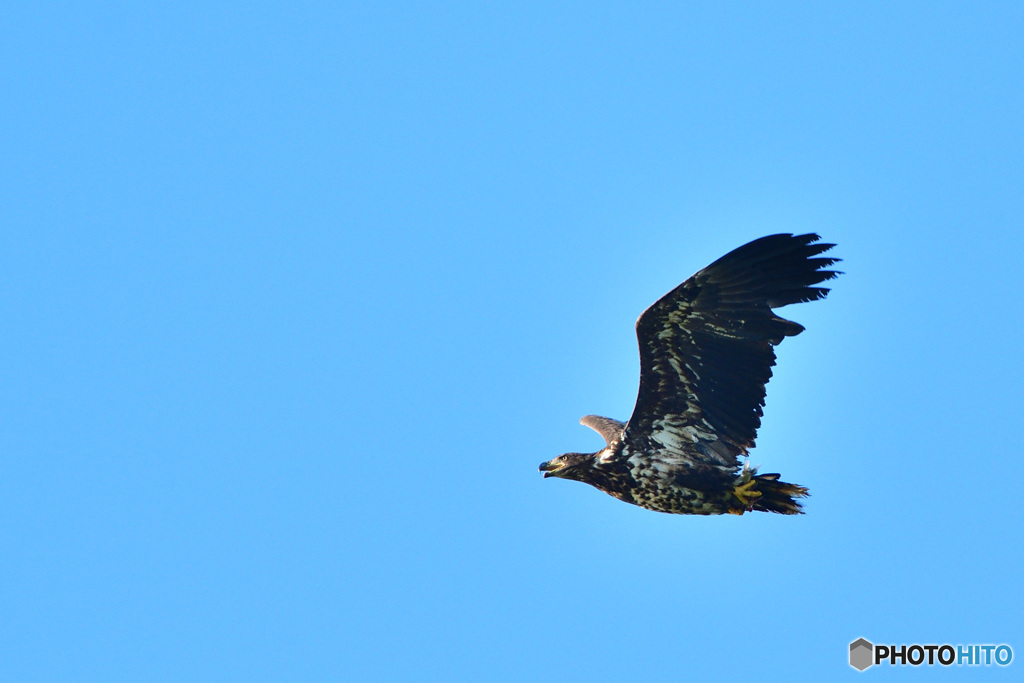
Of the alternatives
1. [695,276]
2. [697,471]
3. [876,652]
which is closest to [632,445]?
[697,471]

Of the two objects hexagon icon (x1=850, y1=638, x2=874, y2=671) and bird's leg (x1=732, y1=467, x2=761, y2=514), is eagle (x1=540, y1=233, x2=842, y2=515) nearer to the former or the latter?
bird's leg (x1=732, y1=467, x2=761, y2=514)

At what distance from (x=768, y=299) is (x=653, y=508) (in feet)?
9.34

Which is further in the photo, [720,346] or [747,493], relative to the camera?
[747,493]

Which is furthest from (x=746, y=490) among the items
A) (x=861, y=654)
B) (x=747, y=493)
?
(x=861, y=654)

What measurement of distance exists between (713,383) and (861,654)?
15.4 ft

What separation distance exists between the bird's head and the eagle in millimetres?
203

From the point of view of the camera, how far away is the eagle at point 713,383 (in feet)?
47.7

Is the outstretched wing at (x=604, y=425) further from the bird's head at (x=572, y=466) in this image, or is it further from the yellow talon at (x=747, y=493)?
the yellow talon at (x=747, y=493)

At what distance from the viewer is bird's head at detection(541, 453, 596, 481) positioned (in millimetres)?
16203

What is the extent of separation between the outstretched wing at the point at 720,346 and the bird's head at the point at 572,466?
930mm

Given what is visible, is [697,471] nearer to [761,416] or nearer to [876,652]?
[761,416]

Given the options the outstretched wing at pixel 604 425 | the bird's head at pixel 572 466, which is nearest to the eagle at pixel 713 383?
the bird's head at pixel 572 466

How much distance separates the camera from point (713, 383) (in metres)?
15.1

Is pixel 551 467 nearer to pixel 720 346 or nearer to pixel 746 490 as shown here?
pixel 746 490
